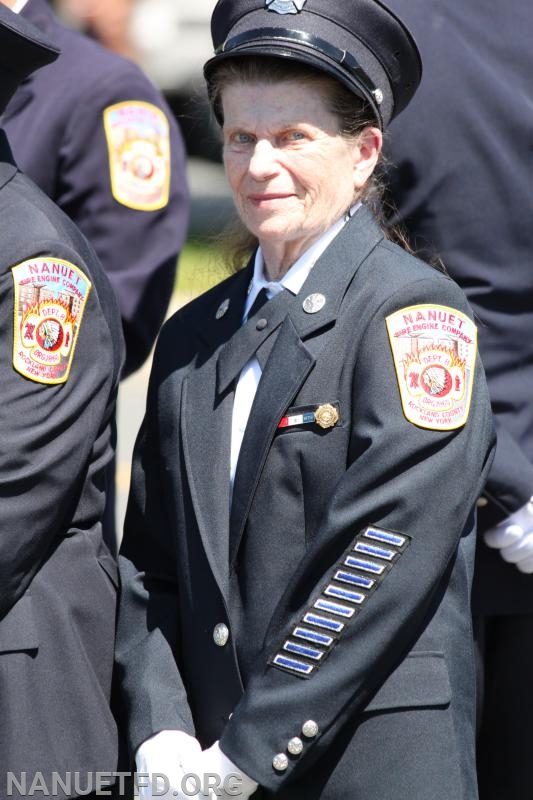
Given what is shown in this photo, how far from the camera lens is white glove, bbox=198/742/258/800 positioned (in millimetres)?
2201

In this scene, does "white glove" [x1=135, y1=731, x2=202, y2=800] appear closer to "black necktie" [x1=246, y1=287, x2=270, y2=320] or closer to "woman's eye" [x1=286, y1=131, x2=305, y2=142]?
"black necktie" [x1=246, y1=287, x2=270, y2=320]

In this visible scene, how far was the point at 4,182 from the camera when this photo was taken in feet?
8.40

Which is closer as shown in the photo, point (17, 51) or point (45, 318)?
point (45, 318)

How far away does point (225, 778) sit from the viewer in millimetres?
2201

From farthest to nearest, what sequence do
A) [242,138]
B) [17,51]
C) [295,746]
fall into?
[17,51]
[242,138]
[295,746]

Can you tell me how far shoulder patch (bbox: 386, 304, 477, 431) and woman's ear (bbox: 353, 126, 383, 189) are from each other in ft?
0.98

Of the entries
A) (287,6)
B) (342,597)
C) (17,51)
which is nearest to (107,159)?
(17,51)

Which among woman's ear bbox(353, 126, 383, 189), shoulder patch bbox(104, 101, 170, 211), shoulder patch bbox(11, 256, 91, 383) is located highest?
woman's ear bbox(353, 126, 383, 189)

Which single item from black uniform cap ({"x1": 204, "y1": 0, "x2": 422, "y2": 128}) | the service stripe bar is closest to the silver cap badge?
black uniform cap ({"x1": 204, "y1": 0, "x2": 422, "y2": 128})

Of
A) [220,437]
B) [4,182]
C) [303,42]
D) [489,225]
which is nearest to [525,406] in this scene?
[489,225]

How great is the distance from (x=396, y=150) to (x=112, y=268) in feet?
3.49

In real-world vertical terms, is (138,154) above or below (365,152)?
below

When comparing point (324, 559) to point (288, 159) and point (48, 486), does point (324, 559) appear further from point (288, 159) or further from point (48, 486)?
point (288, 159)

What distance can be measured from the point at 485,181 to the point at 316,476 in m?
0.82
